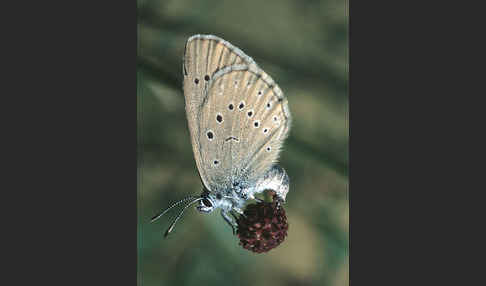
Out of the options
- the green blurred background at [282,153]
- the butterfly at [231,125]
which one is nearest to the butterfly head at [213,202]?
the butterfly at [231,125]

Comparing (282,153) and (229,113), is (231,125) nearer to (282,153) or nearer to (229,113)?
(229,113)

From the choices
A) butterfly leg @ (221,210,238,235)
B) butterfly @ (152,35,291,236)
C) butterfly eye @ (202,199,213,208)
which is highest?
butterfly @ (152,35,291,236)

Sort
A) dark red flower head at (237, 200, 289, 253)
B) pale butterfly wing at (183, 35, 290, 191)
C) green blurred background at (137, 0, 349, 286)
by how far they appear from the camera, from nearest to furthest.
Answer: pale butterfly wing at (183, 35, 290, 191) < dark red flower head at (237, 200, 289, 253) < green blurred background at (137, 0, 349, 286)

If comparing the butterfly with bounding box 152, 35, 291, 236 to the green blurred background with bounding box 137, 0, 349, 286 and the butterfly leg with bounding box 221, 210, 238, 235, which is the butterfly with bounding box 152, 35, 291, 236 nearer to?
the butterfly leg with bounding box 221, 210, 238, 235

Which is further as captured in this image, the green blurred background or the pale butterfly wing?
the green blurred background

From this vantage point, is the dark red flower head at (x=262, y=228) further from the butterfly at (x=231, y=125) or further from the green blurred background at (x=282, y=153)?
the green blurred background at (x=282, y=153)

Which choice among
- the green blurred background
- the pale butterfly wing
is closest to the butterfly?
the pale butterfly wing

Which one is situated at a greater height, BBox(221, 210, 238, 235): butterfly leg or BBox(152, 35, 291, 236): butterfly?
BBox(152, 35, 291, 236): butterfly
